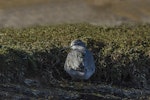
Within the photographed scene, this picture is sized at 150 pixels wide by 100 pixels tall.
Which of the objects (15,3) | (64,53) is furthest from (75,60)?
(15,3)

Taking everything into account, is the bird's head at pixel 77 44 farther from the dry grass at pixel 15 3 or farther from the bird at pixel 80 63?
the dry grass at pixel 15 3

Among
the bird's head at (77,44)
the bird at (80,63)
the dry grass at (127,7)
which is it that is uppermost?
the dry grass at (127,7)

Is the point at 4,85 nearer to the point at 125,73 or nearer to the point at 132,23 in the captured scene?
the point at 125,73

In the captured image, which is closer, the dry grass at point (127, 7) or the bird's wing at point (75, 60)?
the bird's wing at point (75, 60)

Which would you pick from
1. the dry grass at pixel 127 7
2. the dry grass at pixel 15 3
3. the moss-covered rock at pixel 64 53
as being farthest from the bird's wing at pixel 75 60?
the dry grass at pixel 127 7

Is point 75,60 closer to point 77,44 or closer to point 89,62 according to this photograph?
point 89,62

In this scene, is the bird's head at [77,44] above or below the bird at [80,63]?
above

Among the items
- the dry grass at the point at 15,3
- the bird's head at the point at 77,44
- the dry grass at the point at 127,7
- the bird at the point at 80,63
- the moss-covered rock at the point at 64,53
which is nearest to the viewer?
the bird at the point at 80,63

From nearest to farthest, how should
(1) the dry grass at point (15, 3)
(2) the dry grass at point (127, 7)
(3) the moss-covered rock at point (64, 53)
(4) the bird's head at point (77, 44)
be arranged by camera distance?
1. (3) the moss-covered rock at point (64, 53)
2. (4) the bird's head at point (77, 44)
3. (1) the dry grass at point (15, 3)
4. (2) the dry grass at point (127, 7)
